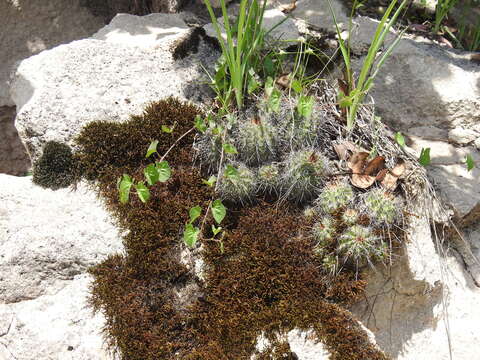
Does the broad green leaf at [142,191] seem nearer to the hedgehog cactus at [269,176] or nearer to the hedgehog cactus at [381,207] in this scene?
the hedgehog cactus at [269,176]

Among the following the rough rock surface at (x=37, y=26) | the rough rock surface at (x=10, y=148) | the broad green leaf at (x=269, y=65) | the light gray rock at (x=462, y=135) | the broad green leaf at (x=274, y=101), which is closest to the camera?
the broad green leaf at (x=274, y=101)

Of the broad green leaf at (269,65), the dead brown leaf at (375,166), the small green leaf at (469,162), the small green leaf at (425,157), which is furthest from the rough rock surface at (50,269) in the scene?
the small green leaf at (469,162)

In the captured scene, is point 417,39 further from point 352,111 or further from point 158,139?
point 158,139

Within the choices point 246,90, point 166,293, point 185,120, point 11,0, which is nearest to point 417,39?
point 246,90

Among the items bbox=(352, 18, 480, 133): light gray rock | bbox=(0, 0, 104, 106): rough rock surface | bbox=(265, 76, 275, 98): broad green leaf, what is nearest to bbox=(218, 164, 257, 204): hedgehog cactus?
bbox=(265, 76, 275, 98): broad green leaf

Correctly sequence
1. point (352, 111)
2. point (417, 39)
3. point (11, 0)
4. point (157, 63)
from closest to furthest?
point (352, 111)
point (157, 63)
point (417, 39)
point (11, 0)

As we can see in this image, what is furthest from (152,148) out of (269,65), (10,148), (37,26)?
(10,148)

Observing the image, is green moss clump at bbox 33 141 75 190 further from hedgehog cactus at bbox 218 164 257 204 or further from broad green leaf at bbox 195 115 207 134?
hedgehog cactus at bbox 218 164 257 204
